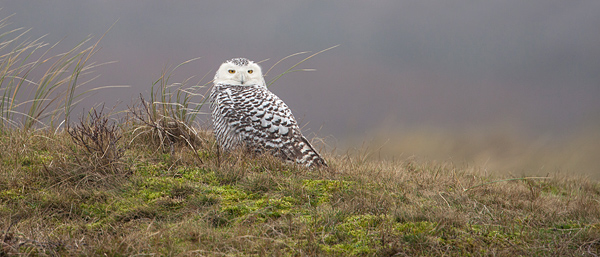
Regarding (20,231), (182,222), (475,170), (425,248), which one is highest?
(475,170)

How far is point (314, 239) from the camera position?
3004 mm

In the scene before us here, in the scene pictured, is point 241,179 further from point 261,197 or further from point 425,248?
point 425,248

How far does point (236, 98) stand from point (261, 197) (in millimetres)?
1652

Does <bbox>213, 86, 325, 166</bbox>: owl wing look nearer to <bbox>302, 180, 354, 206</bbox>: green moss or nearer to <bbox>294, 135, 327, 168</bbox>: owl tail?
<bbox>294, 135, 327, 168</bbox>: owl tail

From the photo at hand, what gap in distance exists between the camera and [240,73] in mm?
5508

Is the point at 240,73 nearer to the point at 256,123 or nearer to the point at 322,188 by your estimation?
the point at 256,123

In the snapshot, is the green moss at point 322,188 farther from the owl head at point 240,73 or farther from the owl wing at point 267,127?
the owl head at point 240,73

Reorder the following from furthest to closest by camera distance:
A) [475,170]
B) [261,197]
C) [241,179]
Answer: [475,170] < [241,179] < [261,197]

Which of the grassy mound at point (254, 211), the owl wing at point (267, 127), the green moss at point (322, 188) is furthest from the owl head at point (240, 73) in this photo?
the green moss at point (322, 188)

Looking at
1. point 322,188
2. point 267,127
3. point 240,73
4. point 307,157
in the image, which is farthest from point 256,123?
point 322,188

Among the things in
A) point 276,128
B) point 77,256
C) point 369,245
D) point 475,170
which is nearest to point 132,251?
point 77,256

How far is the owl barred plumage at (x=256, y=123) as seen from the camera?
4867 mm

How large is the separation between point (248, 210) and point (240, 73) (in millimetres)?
2343

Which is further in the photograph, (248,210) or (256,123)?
(256,123)
